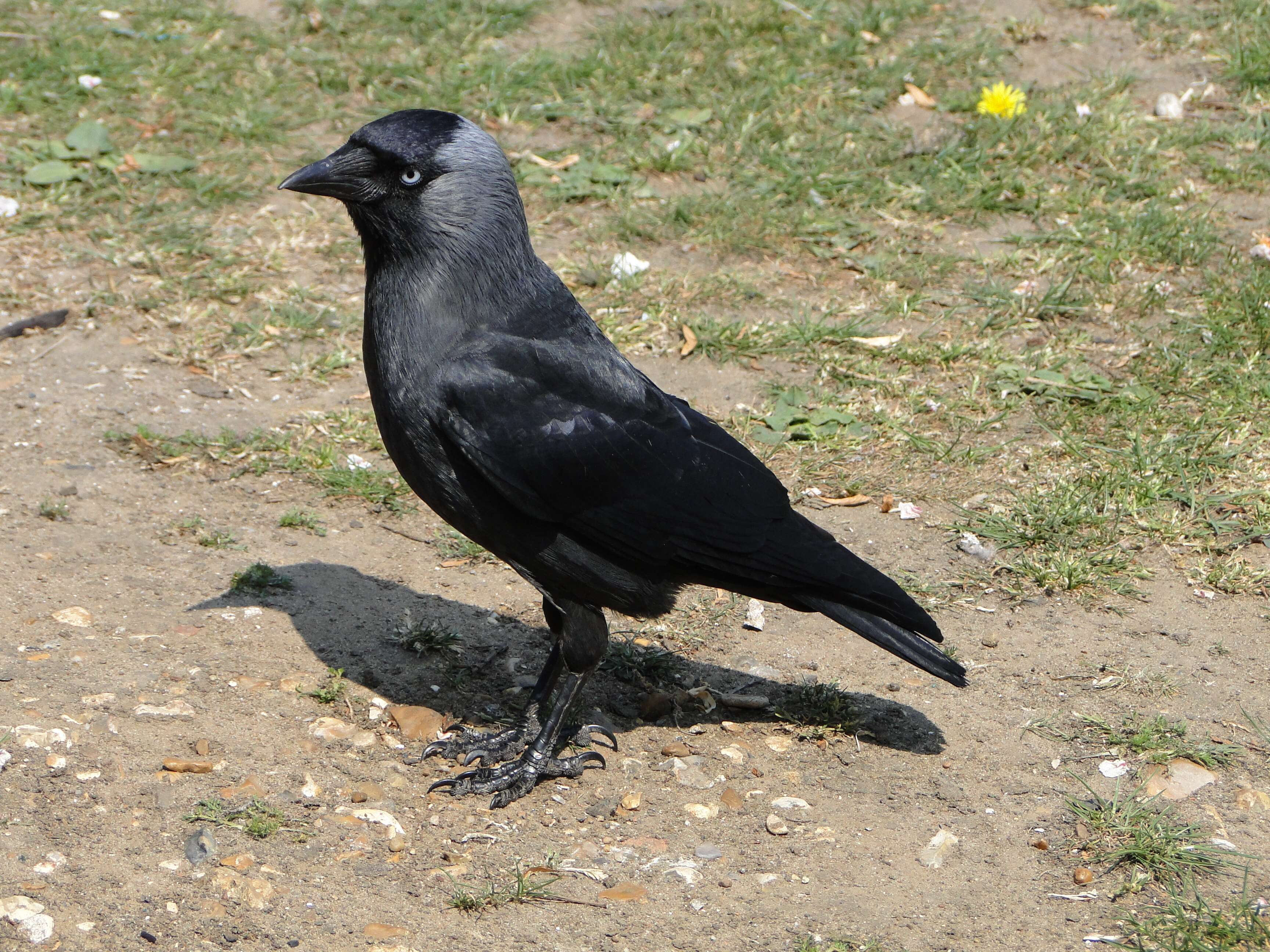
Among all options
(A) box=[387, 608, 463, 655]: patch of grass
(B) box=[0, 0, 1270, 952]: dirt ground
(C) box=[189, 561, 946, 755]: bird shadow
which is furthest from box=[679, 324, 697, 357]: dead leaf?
(A) box=[387, 608, 463, 655]: patch of grass

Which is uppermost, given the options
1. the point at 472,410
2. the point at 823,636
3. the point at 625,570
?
the point at 472,410

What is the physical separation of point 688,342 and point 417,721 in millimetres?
2492

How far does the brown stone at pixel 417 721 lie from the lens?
391 cm

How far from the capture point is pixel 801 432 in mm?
5344

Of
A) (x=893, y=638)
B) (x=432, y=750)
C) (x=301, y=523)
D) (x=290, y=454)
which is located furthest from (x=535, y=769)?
(x=290, y=454)

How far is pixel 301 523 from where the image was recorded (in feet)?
15.8

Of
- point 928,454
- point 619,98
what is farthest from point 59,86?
point 928,454

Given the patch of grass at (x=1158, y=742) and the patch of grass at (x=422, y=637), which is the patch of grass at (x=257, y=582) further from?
the patch of grass at (x=1158, y=742)

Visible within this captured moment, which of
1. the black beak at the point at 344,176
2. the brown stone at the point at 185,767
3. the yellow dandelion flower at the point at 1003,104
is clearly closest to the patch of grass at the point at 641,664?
the brown stone at the point at 185,767

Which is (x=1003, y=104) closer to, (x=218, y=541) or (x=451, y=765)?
(x=218, y=541)

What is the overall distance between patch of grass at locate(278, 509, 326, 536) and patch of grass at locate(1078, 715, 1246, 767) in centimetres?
271

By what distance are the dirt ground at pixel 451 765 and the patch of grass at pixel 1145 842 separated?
0.23 ft

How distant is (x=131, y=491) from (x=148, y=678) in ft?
4.03

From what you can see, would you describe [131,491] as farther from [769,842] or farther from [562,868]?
[769,842]
